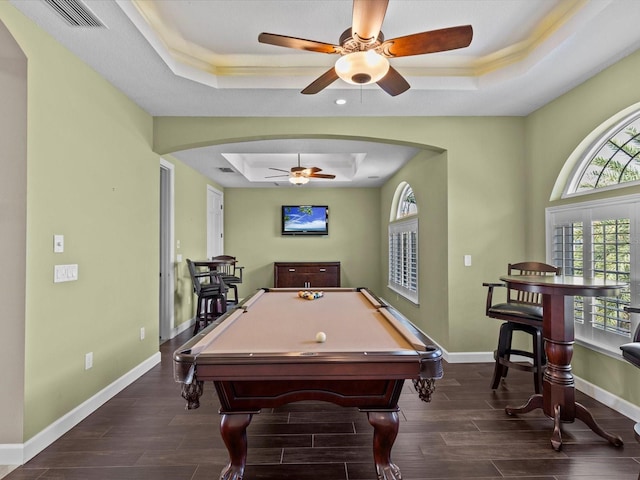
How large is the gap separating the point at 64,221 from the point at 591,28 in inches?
148

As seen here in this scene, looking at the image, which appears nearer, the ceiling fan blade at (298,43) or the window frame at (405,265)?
the ceiling fan blade at (298,43)

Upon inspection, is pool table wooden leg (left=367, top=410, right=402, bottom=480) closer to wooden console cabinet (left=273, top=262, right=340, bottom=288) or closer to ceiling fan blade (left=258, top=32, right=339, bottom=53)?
ceiling fan blade (left=258, top=32, right=339, bottom=53)

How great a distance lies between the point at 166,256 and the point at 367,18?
4260 millimetres

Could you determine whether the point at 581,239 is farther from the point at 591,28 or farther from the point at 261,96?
the point at 261,96

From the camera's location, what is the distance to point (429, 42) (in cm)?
203

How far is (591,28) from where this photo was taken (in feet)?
7.69

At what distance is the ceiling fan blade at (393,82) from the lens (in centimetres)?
236

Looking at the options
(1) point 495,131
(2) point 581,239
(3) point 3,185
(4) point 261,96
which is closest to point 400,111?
(1) point 495,131

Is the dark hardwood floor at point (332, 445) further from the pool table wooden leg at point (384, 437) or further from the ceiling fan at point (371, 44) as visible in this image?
the ceiling fan at point (371, 44)

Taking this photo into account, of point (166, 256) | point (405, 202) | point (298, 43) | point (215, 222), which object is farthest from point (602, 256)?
point (215, 222)

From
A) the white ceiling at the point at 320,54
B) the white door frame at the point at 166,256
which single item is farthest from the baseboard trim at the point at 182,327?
the white ceiling at the point at 320,54

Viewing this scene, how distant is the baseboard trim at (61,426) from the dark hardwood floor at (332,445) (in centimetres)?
5

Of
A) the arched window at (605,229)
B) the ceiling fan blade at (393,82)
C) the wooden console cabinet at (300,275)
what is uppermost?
the ceiling fan blade at (393,82)

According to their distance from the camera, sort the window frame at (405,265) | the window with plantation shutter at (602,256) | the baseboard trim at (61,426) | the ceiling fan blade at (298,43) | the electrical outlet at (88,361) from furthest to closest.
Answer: the window frame at (405,265) < the electrical outlet at (88,361) < the window with plantation shutter at (602,256) < the baseboard trim at (61,426) < the ceiling fan blade at (298,43)
